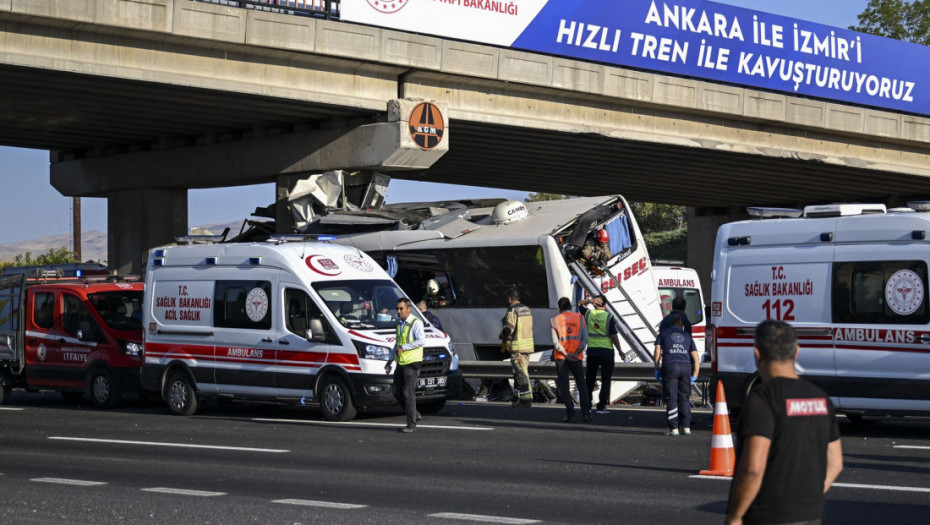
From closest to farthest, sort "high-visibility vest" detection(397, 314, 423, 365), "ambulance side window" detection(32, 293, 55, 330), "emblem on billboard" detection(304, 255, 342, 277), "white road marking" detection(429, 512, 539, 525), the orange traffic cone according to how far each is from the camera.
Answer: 1. "white road marking" detection(429, 512, 539, 525)
2. the orange traffic cone
3. "high-visibility vest" detection(397, 314, 423, 365)
4. "emblem on billboard" detection(304, 255, 342, 277)
5. "ambulance side window" detection(32, 293, 55, 330)

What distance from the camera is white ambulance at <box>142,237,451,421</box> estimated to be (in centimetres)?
1670

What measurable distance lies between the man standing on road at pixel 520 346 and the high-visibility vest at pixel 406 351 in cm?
422

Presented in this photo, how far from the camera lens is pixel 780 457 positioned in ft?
15.8

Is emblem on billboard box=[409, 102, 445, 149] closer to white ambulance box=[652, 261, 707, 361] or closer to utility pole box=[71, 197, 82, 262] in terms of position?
white ambulance box=[652, 261, 707, 361]

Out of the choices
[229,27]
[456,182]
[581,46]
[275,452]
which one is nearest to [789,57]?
[581,46]

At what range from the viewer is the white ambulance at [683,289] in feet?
88.5

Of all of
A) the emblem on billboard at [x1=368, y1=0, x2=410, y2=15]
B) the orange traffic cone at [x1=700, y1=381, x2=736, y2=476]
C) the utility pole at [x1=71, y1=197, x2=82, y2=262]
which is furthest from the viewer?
the utility pole at [x1=71, y1=197, x2=82, y2=262]

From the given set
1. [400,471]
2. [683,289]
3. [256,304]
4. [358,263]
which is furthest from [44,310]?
[683,289]

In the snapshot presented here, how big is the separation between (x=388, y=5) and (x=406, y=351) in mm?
12308

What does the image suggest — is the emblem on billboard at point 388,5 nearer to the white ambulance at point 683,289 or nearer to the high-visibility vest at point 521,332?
the white ambulance at point 683,289

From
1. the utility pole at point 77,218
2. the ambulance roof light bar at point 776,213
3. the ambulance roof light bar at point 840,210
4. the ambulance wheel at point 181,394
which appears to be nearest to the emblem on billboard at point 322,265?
the ambulance wheel at point 181,394

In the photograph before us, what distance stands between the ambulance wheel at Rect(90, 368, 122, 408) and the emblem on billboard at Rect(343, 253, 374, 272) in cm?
512

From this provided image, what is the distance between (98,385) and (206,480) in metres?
9.92

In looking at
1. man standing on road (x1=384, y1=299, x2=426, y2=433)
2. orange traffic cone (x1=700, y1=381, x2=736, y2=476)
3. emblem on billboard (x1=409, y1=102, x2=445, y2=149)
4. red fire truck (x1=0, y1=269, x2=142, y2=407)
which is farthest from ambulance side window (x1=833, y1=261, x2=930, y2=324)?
emblem on billboard (x1=409, y1=102, x2=445, y2=149)
